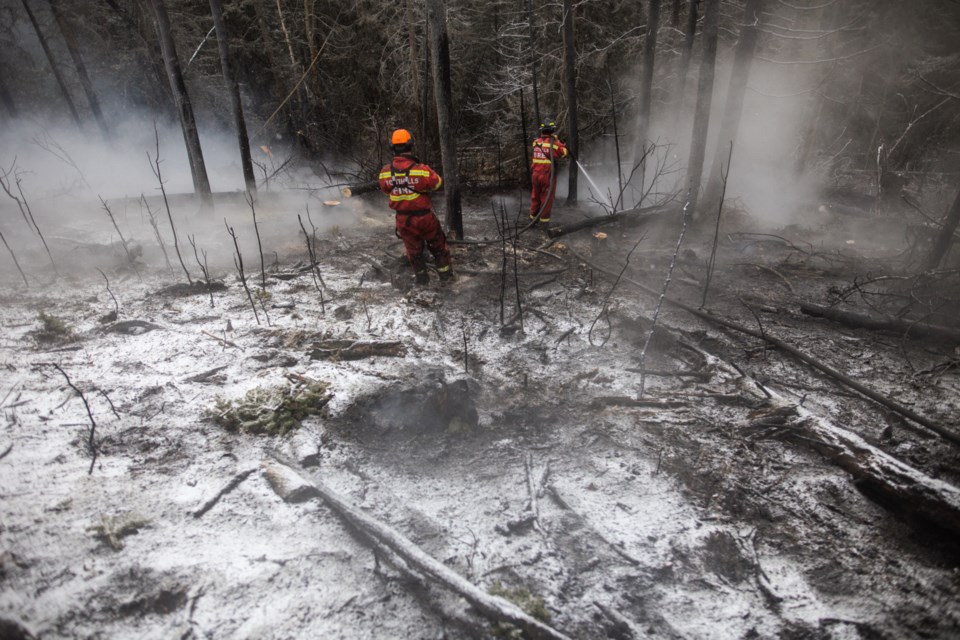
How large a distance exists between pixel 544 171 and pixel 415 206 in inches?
151

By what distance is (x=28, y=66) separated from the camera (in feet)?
64.4

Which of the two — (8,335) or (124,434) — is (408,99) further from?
(124,434)

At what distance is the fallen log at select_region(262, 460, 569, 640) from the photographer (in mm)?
2457

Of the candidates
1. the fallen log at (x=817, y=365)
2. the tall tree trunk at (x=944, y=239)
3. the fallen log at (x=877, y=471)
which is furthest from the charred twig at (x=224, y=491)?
the tall tree trunk at (x=944, y=239)

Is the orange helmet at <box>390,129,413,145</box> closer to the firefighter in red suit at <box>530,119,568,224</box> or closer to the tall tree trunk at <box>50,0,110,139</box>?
the firefighter in red suit at <box>530,119,568,224</box>

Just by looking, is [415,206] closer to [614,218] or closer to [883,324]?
[614,218]

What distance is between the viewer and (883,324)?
548cm

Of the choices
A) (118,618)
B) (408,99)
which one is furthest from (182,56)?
(118,618)

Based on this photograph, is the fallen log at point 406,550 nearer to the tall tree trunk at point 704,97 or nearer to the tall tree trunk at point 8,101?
the tall tree trunk at point 704,97

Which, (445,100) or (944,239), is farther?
(445,100)

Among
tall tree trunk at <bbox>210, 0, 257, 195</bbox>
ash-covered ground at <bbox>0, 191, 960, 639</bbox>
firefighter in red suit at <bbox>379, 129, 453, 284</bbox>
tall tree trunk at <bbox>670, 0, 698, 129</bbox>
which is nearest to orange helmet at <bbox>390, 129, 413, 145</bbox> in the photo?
firefighter in red suit at <bbox>379, 129, 453, 284</bbox>

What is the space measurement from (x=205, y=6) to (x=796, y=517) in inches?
995

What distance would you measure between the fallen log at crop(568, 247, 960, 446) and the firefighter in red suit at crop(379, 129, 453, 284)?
3010 millimetres

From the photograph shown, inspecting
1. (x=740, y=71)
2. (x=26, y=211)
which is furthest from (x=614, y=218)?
(x=26, y=211)
